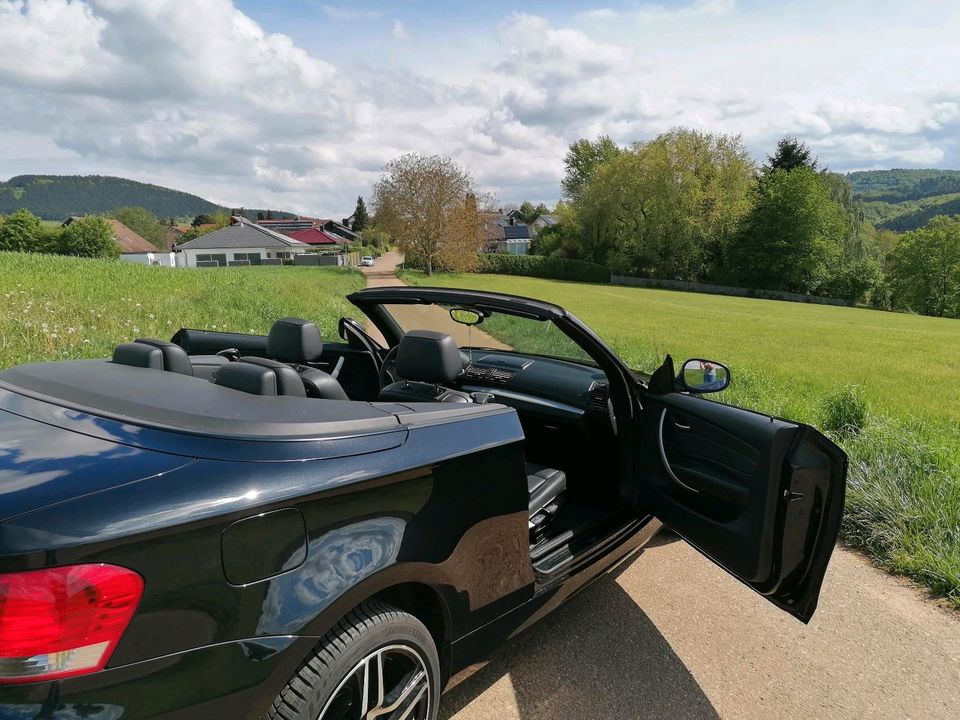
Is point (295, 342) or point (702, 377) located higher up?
point (295, 342)

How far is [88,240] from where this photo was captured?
7356 cm

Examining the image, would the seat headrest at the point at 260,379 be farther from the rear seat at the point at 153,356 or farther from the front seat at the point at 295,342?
the front seat at the point at 295,342

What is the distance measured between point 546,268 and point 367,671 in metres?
68.3

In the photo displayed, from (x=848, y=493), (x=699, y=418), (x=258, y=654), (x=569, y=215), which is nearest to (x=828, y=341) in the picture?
(x=848, y=493)

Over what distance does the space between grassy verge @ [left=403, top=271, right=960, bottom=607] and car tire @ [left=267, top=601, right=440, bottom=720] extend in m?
1.70

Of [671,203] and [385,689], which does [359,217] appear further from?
[385,689]

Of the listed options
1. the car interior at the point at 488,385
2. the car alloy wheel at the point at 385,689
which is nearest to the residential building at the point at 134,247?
the car interior at the point at 488,385

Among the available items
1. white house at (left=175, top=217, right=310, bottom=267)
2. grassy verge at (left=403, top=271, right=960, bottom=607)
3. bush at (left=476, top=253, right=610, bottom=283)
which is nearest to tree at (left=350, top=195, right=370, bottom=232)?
white house at (left=175, top=217, right=310, bottom=267)

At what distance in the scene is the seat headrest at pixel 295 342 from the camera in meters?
3.00

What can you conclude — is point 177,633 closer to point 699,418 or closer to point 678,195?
point 699,418

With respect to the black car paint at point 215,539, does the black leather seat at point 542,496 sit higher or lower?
lower

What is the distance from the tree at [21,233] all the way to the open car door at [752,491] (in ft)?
291

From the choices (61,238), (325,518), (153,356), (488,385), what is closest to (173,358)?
(153,356)

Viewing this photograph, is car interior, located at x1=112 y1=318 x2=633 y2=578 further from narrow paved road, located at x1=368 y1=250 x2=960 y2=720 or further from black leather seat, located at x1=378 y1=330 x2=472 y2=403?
narrow paved road, located at x1=368 y1=250 x2=960 y2=720
